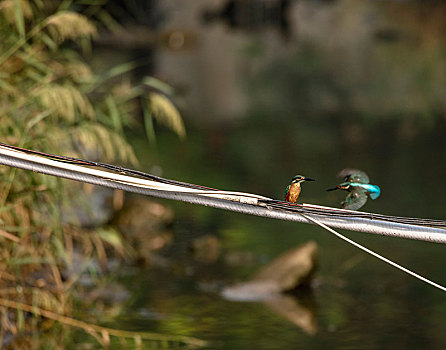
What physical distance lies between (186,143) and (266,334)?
11.1m

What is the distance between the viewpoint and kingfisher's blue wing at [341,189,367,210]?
388 centimetres

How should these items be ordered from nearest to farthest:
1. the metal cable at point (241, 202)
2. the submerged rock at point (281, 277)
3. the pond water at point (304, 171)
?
1. the metal cable at point (241, 202)
2. the pond water at point (304, 171)
3. the submerged rock at point (281, 277)

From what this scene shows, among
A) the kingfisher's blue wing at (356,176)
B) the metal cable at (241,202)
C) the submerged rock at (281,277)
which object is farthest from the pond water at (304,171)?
the metal cable at (241,202)

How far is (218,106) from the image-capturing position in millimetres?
25531

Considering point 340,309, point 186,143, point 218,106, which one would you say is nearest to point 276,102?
point 218,106

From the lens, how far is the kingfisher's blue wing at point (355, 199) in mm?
3879

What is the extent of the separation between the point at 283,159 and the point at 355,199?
14.3 m

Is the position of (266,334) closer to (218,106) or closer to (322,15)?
(218,106)

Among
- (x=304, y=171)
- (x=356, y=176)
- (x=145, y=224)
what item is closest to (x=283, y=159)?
(x=304, y=171)

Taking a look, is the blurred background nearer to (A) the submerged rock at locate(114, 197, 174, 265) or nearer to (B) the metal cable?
(A) the submerged rock at locate(114, 197, 174, 265)

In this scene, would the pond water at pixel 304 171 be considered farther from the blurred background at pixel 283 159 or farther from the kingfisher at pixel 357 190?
→ the kingfisher at pixel 357 190

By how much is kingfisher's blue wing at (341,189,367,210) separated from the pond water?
435 centimetres

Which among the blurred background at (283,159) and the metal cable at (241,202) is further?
the blurred background at (283,159)

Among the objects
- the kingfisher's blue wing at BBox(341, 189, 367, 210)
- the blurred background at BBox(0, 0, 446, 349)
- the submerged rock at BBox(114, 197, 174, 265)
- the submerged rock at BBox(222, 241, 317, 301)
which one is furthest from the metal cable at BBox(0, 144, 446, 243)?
the submerged rock at BBox(114, 197, 174, 265)
